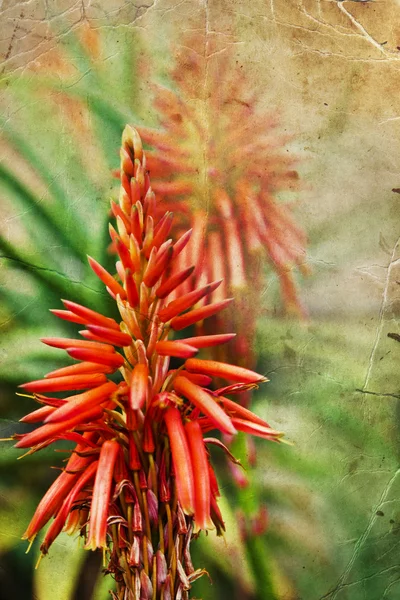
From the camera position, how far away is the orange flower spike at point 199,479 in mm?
1255

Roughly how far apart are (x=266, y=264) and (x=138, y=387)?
0.60 metres

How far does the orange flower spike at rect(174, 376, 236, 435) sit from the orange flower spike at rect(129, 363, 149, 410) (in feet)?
0.25

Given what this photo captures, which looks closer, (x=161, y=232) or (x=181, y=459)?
(x=181, y=459)

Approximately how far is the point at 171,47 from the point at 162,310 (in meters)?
0.73

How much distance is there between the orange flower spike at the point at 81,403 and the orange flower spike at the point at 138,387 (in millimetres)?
66

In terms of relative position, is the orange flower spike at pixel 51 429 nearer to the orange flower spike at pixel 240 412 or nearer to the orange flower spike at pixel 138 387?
the orange flower spike at pixel 138 387

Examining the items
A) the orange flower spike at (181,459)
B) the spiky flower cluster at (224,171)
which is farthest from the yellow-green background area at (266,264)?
the orange flower spike at (181,459)

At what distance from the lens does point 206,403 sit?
1321mm

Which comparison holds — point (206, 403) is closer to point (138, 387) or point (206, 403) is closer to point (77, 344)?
point (138, 387)

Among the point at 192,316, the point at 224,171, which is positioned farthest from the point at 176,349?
the point at 224,171

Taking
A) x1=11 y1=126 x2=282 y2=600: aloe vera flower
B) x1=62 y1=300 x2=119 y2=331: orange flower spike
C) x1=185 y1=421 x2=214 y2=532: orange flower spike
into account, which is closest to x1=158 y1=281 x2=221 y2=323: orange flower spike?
x1=11 y1=126 x2=282 y2=600: aloe vera flower

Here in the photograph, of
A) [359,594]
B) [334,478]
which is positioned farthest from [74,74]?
[359,594]

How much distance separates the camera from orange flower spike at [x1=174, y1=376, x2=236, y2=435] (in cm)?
128

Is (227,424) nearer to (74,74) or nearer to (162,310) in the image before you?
(162,310)
